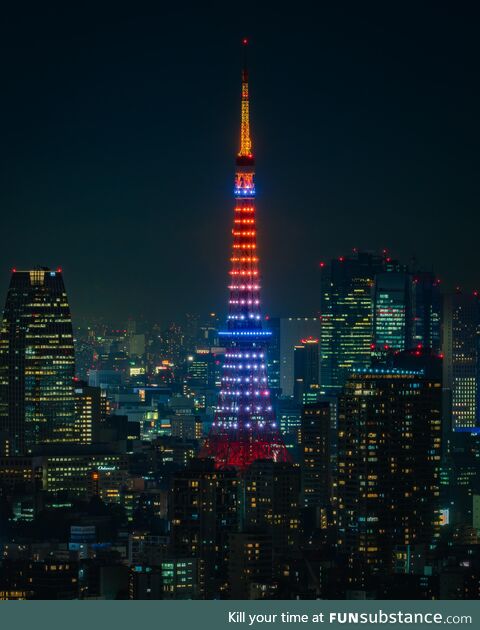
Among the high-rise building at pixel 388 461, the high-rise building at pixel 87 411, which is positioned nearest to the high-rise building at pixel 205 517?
the high-rise building at pixel 388 461

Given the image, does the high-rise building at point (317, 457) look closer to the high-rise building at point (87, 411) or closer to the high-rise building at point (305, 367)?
the high-rise building at point (87, 411)

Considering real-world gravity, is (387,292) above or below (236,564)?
above

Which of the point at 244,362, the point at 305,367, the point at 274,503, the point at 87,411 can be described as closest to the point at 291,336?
the point at 305,367

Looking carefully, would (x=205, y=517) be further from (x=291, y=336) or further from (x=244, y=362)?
(x=291, y=336)

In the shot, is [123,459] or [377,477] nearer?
[377,477]
